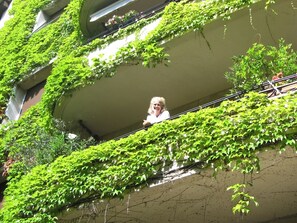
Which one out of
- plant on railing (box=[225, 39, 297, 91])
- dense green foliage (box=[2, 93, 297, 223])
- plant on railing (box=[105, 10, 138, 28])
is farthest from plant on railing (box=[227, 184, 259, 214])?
plant on railing (box=[105, 10, 138, 28])

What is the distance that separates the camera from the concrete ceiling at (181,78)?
972cm

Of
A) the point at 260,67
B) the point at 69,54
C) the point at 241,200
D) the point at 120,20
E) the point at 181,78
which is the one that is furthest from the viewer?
the point at 69,54

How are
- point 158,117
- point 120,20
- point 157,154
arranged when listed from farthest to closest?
point 120,20 < point 158,117 < point 157,154

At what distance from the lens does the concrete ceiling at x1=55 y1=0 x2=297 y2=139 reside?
972 cm

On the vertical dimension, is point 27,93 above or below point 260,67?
above

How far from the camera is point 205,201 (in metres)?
7.67

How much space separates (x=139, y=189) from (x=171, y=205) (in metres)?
0.58

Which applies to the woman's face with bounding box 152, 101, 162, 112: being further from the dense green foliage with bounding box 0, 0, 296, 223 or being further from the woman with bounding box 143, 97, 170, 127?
the dense green foliage with bounding box 0, 0, 296, 223

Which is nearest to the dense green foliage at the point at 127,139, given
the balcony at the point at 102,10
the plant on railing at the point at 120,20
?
the balcony at the point at 102,10

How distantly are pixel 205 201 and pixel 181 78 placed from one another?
3.65 meters

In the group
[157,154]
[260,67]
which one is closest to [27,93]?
[157,154]

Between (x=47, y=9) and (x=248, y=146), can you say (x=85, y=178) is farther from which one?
(x=47, y=9)

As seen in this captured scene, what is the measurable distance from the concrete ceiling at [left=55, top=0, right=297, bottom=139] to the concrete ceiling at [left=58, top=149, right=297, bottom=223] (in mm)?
3359

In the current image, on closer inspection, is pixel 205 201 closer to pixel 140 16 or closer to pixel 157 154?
pixel 157 154
